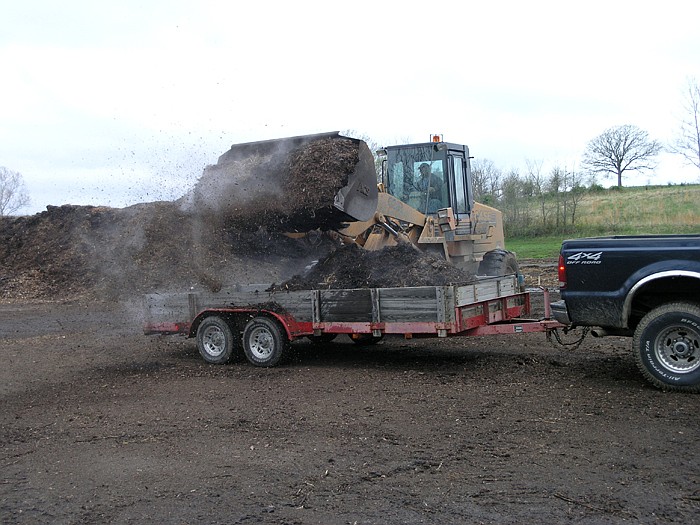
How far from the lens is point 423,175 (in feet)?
41.2

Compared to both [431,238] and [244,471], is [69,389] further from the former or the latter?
[431,238]

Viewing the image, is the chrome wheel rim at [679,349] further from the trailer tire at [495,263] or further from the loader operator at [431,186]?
the trailer tire at [495,263]

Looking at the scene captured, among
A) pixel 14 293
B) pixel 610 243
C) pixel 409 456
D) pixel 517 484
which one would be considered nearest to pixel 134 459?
pixel 409 456

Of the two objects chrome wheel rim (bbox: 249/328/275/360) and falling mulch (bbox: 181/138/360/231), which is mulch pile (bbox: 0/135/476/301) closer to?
falling mulch (bbox: 181/138/360/231)

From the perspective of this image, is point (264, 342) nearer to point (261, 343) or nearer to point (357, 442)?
point (261, 343)

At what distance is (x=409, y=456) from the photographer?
5633 mm

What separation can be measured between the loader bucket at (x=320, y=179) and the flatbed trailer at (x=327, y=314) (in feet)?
4.01

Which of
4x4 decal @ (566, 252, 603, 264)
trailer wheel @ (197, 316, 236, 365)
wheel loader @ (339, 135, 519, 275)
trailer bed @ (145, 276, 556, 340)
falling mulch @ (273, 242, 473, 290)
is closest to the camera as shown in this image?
4x4 decal @ (566, 252, 603, 264)

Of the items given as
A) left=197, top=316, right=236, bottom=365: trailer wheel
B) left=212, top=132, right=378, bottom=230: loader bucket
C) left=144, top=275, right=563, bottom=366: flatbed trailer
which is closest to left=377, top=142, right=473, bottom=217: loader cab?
left=212, top=132, right=378, bottom=230: loader bucket

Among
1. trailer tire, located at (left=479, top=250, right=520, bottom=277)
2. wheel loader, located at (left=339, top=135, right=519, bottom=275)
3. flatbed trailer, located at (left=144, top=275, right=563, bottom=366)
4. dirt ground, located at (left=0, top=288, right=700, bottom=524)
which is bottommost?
dirt ground, located at (left=0, top=288, right=700, bottom=524)

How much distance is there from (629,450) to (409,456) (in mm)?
1699

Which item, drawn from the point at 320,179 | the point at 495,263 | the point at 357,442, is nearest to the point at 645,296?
the point at 357,442

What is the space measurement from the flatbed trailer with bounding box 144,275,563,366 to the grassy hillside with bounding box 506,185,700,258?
1991cm

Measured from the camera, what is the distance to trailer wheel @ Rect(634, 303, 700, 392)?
7.01 metres
